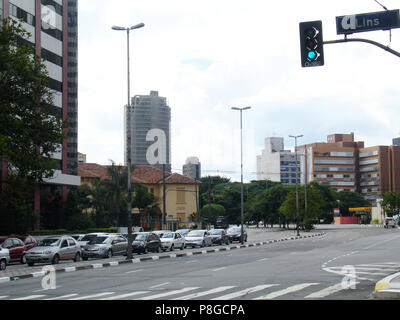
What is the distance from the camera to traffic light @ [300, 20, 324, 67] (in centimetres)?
1476

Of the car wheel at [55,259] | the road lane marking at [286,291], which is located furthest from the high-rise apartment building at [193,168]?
the road lane marking at [286,291]

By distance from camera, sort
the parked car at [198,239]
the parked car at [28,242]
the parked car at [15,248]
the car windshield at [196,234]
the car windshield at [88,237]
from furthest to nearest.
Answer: the car windshield at [196,234], the parked car at [198,239], the car windshield at [88,237], the parked car at [28,242], the parked car at [15,248]

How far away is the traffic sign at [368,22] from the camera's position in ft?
47.1

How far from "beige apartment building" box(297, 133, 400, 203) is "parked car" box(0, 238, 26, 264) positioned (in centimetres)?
14431

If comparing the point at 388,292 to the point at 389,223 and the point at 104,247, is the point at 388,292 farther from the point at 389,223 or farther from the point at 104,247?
the point at 389,223

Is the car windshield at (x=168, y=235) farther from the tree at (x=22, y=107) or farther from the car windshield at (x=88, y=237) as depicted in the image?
the tree at (x=22, y=107)

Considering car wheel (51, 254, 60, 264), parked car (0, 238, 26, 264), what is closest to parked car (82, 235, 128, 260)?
parked car (0, 238, 26, 264)

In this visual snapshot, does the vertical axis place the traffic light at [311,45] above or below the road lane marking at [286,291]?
above

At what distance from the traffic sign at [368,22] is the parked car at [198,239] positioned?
35.1 meters

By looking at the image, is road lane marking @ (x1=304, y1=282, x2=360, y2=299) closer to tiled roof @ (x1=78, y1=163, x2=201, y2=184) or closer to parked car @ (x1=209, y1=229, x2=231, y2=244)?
parked car @ (x1=209, y1=229, x2=231, y2=244)

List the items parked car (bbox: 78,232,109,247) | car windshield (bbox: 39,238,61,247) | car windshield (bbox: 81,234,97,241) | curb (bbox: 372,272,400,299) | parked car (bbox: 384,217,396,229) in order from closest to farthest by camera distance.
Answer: curb (bbox: 372,272,400,299)
car windshield (bbox: 39,238,61,247)
parked car (bbox: 78,232,109,247)
car windshield (bbox: 81,234,97,241)
parked car (bbox: 384,217,396,229)

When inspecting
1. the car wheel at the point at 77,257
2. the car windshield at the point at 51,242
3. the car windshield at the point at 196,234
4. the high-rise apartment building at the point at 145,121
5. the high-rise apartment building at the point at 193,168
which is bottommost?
the car wheel at the point at 77,257

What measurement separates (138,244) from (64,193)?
772 inches
